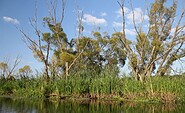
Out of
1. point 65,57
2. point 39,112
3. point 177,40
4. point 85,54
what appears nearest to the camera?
point 39,112

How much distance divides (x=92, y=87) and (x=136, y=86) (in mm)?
2223

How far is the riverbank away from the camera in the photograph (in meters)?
10.7

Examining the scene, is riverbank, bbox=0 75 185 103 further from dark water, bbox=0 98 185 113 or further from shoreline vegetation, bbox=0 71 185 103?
dark water, bbox=0 98 185 113

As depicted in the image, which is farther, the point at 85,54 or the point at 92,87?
the point at 85,54

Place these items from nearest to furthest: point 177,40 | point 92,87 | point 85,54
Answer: point 92,87 → point 177,40 → point 85,54

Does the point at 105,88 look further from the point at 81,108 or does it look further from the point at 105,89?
the point at 81,108

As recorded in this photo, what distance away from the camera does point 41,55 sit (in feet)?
61.1

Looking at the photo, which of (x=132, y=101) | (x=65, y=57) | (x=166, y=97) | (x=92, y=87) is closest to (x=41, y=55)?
(x=65, y=57)

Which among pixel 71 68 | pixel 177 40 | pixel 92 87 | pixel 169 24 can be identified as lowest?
pixel 92 87

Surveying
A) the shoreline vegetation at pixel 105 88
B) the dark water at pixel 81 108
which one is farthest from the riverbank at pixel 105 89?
the dark water at pixel 81 108

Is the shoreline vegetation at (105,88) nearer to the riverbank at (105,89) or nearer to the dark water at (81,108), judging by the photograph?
the riverbank at (105,89)

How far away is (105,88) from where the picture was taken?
463 inches

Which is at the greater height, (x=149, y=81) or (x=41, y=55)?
(x=41, y=55)

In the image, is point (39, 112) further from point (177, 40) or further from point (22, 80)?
point (177, 40)
